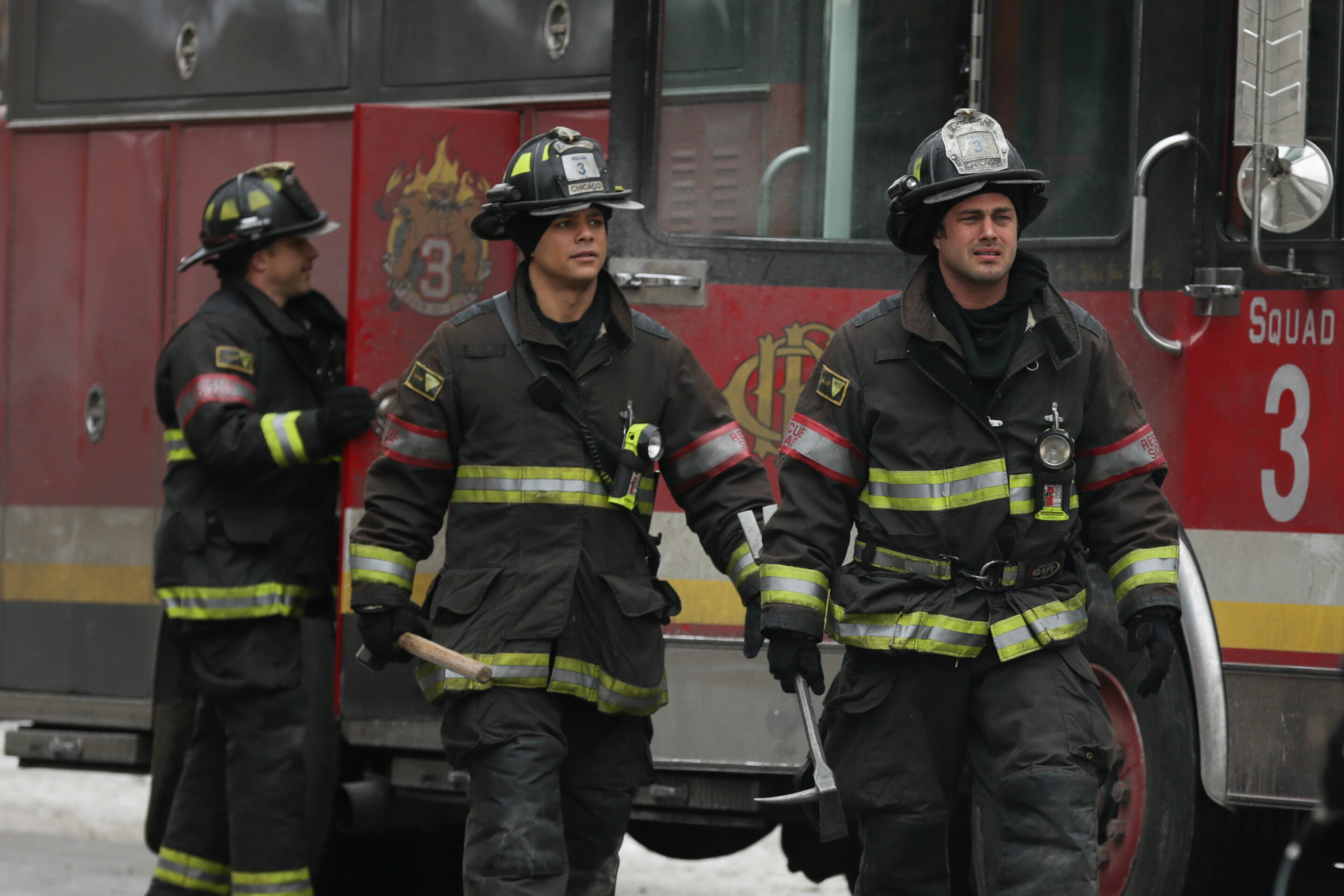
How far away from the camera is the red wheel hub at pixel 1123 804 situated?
440 centimetres

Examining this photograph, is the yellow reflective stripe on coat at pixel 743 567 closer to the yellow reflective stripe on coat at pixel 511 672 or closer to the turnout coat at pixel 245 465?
the yellow reflective stripe on coat at pixel 511 672

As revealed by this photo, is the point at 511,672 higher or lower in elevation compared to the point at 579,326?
lower

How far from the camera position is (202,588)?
5254mm

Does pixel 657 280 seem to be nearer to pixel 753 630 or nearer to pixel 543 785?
pixel 753 630

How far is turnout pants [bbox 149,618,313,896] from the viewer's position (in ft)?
17.0

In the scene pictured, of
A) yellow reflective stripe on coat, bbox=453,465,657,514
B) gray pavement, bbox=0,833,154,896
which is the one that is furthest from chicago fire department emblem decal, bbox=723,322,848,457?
gray pavement, bbox=0,833,154,896

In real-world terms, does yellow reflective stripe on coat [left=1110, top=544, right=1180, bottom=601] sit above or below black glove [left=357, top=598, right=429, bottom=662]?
above

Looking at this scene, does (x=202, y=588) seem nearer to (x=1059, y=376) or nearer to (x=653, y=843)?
(x=653, y=843)

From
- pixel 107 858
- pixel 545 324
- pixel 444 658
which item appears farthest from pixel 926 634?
pixel 107 858

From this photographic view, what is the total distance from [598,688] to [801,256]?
1.31 m

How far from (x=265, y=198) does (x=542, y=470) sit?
179 centimetres

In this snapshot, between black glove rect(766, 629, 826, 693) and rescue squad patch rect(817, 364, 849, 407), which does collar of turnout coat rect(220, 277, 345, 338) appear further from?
black glove rect(766, 629, 826, 693)

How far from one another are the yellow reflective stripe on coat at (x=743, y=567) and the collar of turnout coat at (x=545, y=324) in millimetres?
519

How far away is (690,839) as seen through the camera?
17.5 ft
